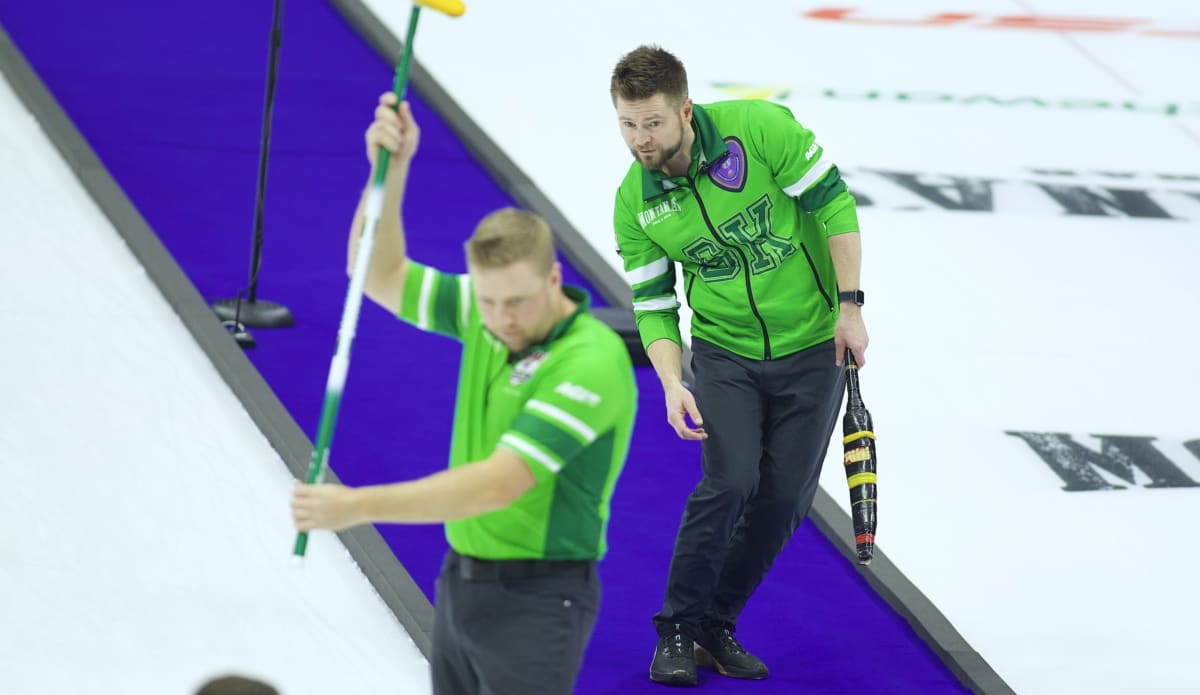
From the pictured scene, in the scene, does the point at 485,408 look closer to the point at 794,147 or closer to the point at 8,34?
the point at 794,147

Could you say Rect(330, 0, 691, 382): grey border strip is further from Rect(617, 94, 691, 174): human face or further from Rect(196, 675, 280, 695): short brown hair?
Rect(196, 675, 280, 695): short brown hair

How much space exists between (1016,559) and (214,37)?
A: 18.5 feet

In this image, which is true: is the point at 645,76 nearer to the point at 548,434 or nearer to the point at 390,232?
the point at 390,232

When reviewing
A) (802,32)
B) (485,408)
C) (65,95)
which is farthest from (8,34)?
(485,408)

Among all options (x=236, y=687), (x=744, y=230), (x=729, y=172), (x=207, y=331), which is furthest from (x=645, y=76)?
A: (x=207, y=331)

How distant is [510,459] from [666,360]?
59.0 inches

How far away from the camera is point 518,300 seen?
287 cm

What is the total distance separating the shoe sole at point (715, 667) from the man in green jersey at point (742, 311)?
0.09 metres

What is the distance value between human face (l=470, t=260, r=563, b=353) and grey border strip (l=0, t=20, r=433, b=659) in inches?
69.1

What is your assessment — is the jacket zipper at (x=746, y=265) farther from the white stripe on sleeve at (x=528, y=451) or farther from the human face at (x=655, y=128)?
the white stripe on sleeve at (x=528, y=451)

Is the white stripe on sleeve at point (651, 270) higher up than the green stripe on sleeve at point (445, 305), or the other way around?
the green stripe on sleeve at point (445, 305)

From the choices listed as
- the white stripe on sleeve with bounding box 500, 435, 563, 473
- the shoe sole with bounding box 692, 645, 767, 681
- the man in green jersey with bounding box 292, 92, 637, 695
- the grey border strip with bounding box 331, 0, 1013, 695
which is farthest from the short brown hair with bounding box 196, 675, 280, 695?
the grey border strip with bounding box 331, 0, 1013, 695

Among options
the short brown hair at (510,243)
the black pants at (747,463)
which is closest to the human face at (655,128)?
the black pants at (747,463)

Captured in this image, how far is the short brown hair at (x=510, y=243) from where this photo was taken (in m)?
2.83
